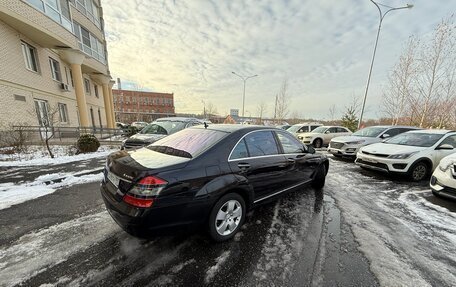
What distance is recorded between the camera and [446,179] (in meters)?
4.33

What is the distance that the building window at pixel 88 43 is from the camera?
16.4m

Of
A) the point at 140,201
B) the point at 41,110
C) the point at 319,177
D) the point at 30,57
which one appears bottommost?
the point at 319,177

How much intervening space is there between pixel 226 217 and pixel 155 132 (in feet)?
19.9

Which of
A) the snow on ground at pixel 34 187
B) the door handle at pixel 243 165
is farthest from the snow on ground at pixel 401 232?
the snow on ground at pixel 34 187

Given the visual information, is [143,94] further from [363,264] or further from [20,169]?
[363,264]

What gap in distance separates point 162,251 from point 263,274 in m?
1.34

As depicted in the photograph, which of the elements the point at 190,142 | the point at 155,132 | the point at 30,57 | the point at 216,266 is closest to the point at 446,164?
the point at 216,266

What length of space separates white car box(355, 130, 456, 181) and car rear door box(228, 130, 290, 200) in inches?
172

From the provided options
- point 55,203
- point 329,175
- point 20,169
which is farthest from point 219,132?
point 20,169

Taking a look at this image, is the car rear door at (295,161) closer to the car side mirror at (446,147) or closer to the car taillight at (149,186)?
the car taillight at (149,186)

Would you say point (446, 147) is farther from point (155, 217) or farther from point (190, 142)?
point (155, 217)

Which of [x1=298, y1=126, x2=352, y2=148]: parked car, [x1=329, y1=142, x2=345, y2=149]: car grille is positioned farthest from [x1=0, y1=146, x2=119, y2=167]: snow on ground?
[x1=298, y1=126, x2=352, y2=148]: parked car

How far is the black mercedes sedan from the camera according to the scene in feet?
7.41

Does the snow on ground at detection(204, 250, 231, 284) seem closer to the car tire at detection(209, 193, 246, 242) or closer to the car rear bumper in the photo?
the car tire at detection(209, 193, 246, 242)
